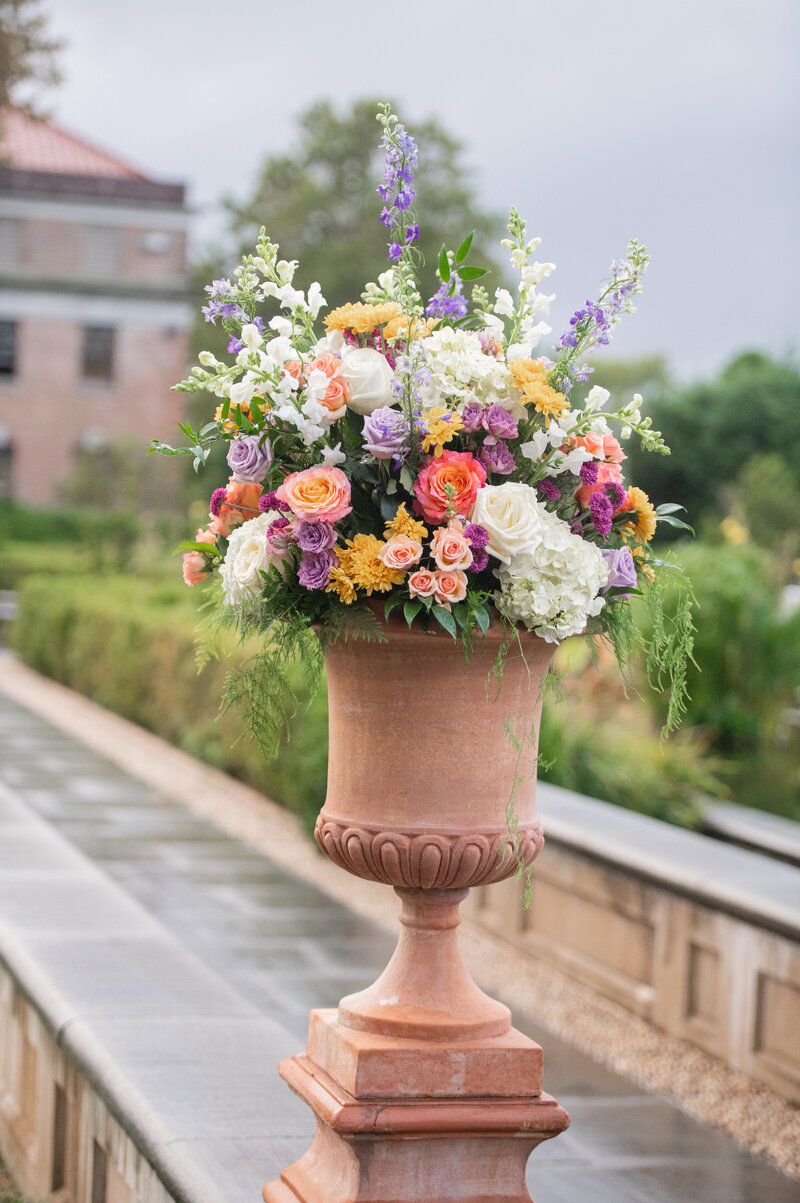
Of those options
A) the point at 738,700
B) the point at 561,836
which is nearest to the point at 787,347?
the point at 738,700

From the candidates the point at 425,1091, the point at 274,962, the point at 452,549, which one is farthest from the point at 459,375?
the point at 274,962

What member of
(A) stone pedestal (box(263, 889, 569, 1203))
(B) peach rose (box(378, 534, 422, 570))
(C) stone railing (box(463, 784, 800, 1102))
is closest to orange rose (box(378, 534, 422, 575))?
(B) peach rose (box(378, 534, 422, 570))

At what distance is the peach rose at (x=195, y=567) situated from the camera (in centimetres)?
241

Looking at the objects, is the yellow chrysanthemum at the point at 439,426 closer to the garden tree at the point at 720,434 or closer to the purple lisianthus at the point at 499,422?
the purple lisianthus at the point at 499,422

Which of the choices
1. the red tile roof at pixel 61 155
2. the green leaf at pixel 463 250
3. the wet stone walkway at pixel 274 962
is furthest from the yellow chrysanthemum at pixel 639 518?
the red tile roof at pixel 61 155

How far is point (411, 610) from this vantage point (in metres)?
2.02

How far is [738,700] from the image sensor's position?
26.5 ft

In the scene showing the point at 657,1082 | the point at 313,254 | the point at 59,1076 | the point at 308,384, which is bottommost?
the point at 657,1082

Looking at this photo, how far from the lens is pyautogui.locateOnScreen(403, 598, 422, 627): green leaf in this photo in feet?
6.60

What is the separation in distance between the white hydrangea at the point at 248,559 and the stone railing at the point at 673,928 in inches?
108

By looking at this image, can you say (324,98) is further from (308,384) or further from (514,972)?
(308,384)

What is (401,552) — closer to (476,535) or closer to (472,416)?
(476,535)

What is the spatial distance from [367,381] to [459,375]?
15 centimetres

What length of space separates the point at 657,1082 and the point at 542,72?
43.4 feet
